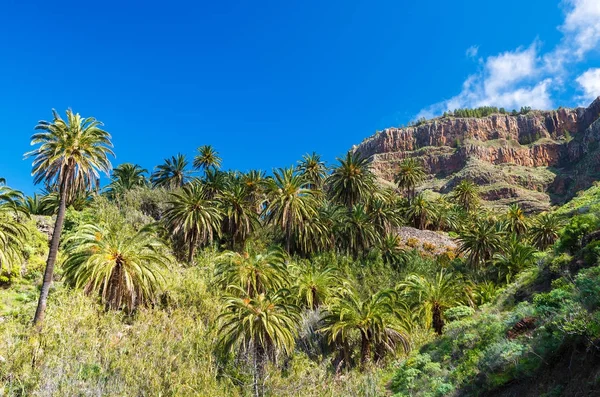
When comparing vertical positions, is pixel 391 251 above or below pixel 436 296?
above

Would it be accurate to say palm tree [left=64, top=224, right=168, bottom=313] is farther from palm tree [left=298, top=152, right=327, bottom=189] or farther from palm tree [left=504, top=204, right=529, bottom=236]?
palm tree [left=504, top=204, right=529, bottom=236]

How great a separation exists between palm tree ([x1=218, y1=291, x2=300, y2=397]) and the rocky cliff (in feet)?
356

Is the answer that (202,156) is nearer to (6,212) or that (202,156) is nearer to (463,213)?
(6,212)

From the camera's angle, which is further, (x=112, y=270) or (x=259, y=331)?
(x=112, y=270)

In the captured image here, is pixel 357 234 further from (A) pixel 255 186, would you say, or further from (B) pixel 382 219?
(A) pixel 255 186

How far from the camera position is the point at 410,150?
557 feet

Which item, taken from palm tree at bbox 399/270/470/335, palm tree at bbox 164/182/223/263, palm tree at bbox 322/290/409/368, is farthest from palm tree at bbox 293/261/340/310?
palm tree at bbox 164/182/223/263

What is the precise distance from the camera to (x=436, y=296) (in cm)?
2923

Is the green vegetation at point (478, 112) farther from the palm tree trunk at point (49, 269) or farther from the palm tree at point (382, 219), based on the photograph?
the palm tree trunk at point (49, 269)

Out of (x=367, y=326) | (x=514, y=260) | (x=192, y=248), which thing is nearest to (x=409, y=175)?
(x=514, y=260)

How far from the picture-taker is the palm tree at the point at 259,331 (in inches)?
783

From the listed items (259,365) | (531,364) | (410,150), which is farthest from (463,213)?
(410,150)

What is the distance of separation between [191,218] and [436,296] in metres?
22.9

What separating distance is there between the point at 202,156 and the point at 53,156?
117 ft
